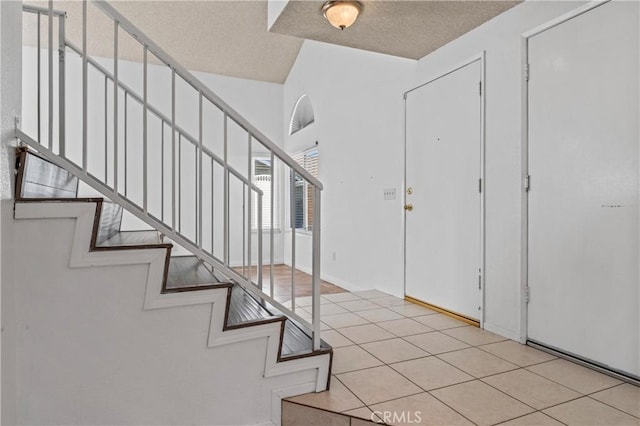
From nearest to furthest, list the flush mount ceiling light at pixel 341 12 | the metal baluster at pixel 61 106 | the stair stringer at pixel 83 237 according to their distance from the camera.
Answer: the stair stringer at pixel 83 237, the metal baluster at pixel 61 106, the flush mount ceiling light at pixel 341 12

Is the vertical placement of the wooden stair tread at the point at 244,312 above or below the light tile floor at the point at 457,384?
above

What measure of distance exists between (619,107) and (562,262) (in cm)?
95

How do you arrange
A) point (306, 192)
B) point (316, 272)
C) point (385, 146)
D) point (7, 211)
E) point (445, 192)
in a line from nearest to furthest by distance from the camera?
point (7, 211)
point (316, 272)
point (445, 192)
point (385, 146)
point (306, 192)

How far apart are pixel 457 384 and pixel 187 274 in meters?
1.56

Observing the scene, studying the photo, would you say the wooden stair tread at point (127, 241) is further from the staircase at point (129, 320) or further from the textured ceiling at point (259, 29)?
the textured ceiling at point (259, 29)

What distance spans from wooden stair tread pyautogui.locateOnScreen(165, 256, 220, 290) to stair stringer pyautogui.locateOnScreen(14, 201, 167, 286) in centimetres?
18

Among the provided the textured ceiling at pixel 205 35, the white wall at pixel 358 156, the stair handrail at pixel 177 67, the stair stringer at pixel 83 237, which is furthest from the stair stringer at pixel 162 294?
the textured ceiling at pixel 205 35

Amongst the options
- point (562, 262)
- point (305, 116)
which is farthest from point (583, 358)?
point (305, 116)

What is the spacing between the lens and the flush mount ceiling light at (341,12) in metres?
2.45

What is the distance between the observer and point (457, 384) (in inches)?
79.8

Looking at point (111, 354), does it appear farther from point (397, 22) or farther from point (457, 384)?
point (397, 22)

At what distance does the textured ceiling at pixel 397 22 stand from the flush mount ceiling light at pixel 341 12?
0.06 metres

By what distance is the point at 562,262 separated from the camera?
2.37 metres

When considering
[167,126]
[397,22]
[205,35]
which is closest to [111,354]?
[397,22]
